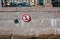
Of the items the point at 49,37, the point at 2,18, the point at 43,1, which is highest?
the point at 43,1

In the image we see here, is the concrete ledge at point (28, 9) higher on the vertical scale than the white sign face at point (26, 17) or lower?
higher

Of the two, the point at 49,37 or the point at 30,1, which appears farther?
the point at 30,1

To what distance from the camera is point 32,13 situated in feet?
44.5

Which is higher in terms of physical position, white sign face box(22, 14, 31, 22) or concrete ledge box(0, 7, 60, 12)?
concrete ledge box(0, 7, 60, 12)

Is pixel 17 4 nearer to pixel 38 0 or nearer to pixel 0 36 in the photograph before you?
pixel 38 0

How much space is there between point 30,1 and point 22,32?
1.95m

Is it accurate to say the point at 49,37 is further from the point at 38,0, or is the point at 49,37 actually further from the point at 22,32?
the point at 38,0

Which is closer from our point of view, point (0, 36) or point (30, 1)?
point (0, 36)

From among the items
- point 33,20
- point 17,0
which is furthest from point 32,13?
point 17,0

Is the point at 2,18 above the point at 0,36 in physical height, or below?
above

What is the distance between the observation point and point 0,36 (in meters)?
13.2

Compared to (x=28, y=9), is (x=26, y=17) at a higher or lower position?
lower

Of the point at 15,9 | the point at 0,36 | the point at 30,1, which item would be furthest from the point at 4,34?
the point at 30,1

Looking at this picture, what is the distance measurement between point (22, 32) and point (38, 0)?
216 centimetres
